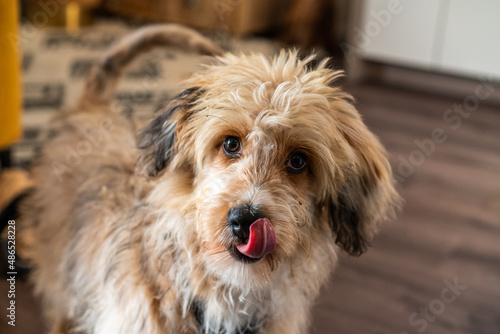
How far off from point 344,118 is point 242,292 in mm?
438

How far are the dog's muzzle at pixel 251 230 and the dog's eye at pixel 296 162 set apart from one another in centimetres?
17

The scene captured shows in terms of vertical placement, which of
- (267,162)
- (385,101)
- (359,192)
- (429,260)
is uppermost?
(267,162)

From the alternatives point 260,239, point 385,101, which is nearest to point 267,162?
point 260,239

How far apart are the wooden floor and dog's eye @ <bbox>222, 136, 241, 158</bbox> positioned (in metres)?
0.35

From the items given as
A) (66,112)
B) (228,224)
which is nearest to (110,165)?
(66,112)

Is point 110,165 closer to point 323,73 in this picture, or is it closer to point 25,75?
point 323,73

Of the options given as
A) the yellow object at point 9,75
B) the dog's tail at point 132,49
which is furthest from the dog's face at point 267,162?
the yellow object at point 9,75

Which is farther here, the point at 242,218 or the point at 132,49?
the point at 132,49

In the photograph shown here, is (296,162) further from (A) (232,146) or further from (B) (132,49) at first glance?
(B) (132,49)

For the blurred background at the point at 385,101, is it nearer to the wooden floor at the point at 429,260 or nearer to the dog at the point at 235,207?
the wooden floor at the point at 429,260

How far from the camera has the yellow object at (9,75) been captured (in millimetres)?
2170

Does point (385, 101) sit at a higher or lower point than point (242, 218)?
lower

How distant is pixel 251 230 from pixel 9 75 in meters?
1.58

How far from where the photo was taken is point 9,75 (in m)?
2.26
